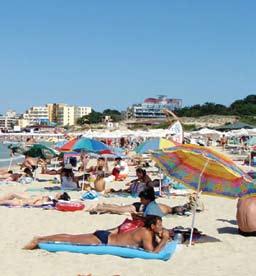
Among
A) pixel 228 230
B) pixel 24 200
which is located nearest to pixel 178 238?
pixel 228 230

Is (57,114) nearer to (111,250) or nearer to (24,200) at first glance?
(24,200)

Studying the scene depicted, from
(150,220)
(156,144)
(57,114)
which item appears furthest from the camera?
(57,114)

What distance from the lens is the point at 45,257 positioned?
20.7ft

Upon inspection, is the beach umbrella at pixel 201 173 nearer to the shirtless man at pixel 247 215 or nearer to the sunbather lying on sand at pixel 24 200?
the shirtless man at pixel 247 215

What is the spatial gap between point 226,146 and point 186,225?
34.4m

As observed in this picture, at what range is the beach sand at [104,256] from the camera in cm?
587

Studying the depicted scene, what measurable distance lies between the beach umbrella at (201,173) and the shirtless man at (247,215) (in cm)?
11

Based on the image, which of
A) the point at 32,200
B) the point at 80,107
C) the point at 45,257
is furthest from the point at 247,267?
the point at 80,107

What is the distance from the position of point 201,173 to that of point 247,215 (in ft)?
3.20

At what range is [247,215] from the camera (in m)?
7.61

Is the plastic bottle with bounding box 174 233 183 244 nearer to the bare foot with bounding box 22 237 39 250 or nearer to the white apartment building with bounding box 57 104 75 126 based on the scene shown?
the bare foot with bounding box 22 237 39 250

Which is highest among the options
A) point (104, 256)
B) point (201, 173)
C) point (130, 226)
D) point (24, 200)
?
point (201, 173)

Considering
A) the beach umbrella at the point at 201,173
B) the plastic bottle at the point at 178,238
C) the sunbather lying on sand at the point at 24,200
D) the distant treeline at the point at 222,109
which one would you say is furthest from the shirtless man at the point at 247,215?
the distant treeline at the point at 222,109

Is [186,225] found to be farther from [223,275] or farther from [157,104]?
[157,104]
